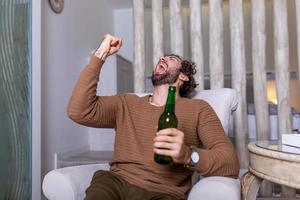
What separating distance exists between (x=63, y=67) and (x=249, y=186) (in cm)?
216

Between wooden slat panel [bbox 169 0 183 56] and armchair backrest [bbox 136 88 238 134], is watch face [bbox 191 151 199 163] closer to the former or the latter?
armchair backrest [bbox 136 88 238 134]

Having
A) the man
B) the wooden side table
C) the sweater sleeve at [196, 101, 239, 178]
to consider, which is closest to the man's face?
the man

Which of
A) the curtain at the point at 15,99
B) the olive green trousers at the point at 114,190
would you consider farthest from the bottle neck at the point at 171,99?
the curtain at the point at 15,99

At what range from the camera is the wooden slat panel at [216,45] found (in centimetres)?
272

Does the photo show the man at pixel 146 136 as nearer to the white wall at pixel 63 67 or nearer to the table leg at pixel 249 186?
the table leg at pixel 249 186

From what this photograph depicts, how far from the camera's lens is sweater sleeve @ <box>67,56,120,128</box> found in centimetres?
151

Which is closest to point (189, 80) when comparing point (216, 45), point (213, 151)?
point (213, 151)

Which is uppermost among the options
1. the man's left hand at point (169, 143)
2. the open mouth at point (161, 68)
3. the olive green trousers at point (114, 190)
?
the open mouth at point (161, 68)

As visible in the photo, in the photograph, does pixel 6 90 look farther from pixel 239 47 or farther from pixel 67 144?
pixel 239 47

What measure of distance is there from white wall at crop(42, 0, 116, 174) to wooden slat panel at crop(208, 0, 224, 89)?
128cm

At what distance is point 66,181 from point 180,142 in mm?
511

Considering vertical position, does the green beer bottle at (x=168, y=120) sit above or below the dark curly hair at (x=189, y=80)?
below

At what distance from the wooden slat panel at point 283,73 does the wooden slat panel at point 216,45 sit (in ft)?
1.35

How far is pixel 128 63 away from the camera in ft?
14.2
